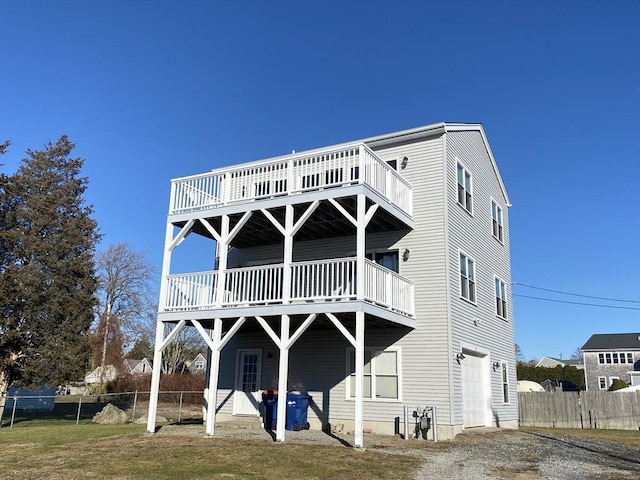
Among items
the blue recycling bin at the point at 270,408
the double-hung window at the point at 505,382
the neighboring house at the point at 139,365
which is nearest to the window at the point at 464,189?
the double-hung window at the point at 505,382

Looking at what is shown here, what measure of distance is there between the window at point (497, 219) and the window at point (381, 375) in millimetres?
8159

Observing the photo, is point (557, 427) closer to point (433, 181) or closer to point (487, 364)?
point (487, 364)

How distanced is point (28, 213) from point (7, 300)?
4.58m

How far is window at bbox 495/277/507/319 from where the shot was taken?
64.6 ft

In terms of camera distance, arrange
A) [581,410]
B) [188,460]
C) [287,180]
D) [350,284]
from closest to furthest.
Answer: [188,460] < [287,180] < [350,284] < [581,410]

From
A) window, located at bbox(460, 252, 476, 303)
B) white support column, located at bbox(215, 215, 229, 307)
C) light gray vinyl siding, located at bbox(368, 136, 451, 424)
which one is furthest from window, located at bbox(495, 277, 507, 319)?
white support column, located at bbox(215, 215, 229, 307)

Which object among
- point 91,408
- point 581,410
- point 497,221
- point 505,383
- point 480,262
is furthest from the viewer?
point 91,408

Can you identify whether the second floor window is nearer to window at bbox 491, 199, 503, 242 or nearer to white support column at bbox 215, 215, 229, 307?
window at bbox 491, 199, 503, 242

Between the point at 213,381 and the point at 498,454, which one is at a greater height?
the point at 213,381

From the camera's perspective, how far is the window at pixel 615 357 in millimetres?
48250

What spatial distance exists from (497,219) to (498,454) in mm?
11550

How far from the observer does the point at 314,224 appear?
15750mm

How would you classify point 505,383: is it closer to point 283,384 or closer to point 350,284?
point 350,284

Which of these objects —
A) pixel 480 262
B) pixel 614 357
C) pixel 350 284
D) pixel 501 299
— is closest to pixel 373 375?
pixel 350 284
